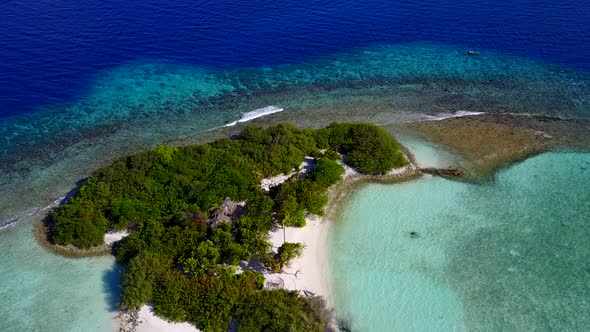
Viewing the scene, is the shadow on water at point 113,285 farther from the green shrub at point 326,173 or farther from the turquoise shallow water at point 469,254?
the green shrub at point 326,173

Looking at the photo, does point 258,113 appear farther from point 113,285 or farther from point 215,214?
point 113,285

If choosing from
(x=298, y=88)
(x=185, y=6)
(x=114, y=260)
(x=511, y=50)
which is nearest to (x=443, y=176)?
(x=298, y=88)

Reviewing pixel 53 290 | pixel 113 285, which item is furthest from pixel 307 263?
pixel 53 290

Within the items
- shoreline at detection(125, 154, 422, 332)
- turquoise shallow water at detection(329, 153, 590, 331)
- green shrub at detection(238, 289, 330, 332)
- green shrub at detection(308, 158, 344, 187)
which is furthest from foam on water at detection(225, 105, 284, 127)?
green shrub at detection(238, 289, 330, 332)

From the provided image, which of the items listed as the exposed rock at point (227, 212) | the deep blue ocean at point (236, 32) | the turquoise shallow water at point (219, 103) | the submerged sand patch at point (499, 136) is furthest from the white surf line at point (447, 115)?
the exposed rock at point (227, 212)

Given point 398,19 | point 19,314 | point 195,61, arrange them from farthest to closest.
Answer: point 398,19 → point 195,61 → point 19,314

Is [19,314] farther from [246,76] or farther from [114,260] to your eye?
[246,76]
